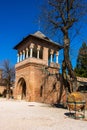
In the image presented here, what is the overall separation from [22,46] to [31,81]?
7076mm

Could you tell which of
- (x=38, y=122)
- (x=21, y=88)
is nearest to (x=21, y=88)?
(x=21, y=88)

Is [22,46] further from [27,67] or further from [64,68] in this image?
[64,68]

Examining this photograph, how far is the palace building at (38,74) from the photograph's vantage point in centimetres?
2666

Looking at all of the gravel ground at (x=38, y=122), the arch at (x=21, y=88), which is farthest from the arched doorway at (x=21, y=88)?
the gravel ground at (x=38, y=122)

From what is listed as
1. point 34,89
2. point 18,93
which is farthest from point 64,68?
point 18,93

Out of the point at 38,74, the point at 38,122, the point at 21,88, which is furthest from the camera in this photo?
the point at 21,88

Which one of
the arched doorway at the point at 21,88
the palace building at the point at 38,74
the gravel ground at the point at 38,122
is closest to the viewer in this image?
the gravel ground at the point at 38,122

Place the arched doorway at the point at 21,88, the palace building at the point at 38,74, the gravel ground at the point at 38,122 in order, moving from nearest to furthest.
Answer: the gravel ground at the point at 38,122, the palace building at the point at 38,74, the arched doorway at the point at 21,88

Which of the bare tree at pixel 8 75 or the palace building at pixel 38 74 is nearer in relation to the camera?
the palace building at pixel 38 74

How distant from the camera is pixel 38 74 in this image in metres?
28.0

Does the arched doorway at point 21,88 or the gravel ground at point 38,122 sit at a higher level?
the arched doorway at point 21,88

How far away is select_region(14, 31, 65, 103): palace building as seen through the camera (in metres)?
26.7

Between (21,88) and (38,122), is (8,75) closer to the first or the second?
(21,88)

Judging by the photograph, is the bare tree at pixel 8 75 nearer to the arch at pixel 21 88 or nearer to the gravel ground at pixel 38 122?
the arch at pixel 21 88
